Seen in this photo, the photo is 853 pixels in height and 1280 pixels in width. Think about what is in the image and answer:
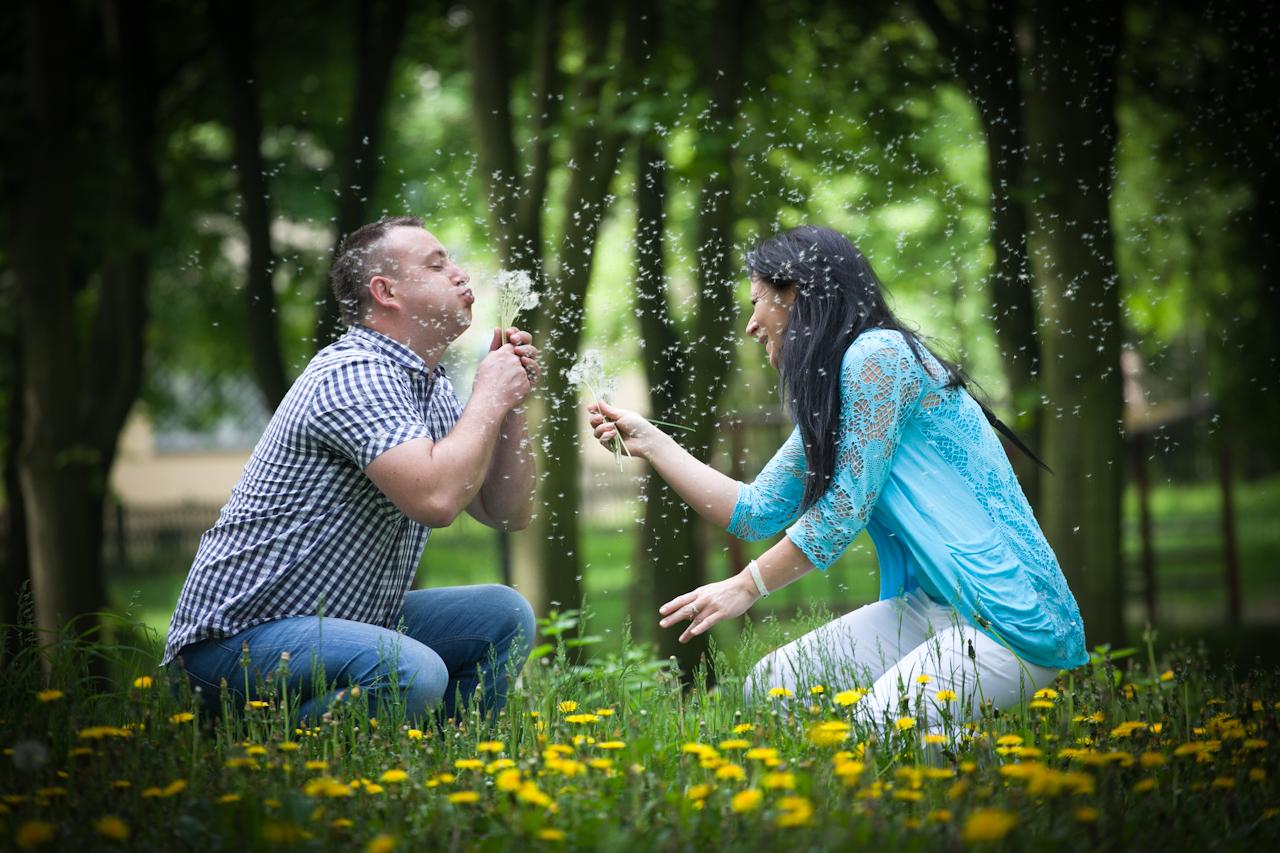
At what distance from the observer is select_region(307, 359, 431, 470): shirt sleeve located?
3662 millimetres

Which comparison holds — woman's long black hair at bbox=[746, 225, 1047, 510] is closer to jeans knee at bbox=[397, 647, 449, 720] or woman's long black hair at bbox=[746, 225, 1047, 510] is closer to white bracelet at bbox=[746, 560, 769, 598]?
white bracelet at bbox=[746, 560, 769, 598]

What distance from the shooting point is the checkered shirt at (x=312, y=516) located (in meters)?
3.72

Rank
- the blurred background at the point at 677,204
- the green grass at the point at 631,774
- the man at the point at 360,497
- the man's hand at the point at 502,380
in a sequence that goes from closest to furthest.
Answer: the green grass at the point at 631,774
the man at the point at 360,497
the man's hand at the point at 502,380
the blurred background at the point at 677,204

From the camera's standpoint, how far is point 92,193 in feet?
37.0

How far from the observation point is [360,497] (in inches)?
153

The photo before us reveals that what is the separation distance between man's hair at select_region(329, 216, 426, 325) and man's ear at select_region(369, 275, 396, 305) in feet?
0.06

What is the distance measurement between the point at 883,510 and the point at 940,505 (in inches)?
7.3

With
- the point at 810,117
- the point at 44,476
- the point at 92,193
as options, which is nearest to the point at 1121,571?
the point at 810,117

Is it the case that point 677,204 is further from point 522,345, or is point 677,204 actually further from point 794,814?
point 794,814

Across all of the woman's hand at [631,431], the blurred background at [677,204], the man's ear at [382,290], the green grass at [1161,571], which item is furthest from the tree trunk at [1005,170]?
the man's ear at [382,290]

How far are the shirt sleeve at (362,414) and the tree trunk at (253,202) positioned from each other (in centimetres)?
528

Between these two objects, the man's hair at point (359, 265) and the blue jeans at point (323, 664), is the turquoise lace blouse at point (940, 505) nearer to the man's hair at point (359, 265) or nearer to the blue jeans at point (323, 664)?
the blue jeans at point (323, 664)

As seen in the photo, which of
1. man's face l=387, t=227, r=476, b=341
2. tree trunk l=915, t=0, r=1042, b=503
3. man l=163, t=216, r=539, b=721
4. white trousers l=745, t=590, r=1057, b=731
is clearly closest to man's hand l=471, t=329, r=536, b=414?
man l=163, t=216, r=539, b=721

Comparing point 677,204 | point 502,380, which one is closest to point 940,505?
point 502,380
